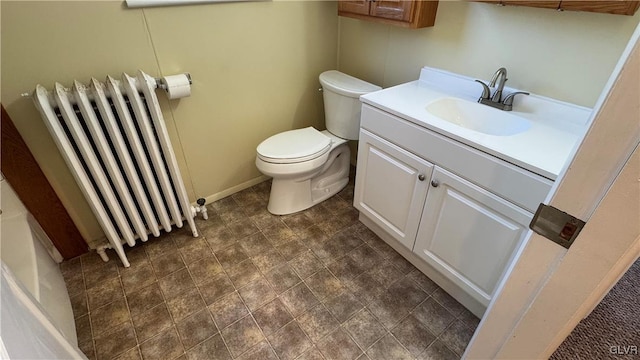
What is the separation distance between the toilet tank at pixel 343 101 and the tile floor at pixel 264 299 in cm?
61

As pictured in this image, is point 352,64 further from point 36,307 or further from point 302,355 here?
point 36,307

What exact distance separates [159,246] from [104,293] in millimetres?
337

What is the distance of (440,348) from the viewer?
→ 4.19 ft

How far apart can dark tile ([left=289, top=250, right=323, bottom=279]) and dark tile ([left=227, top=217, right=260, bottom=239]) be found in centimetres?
34

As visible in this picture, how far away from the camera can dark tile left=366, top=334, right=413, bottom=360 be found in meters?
1.25

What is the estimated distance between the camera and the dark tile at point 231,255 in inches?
65.4

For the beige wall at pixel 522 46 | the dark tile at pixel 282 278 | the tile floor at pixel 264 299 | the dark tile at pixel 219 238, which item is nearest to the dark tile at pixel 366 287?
the tile floor at pixel 264 299

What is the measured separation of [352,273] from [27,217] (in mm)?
1539

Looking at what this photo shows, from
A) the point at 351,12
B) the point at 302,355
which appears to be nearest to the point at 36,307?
the point at 302,355

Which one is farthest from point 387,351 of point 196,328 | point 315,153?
point 315,153

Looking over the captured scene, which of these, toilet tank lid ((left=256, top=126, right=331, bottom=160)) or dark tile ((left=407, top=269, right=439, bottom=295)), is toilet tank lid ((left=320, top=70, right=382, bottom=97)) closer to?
toilet tank lid ((left=256, top=126, right=331, bottom=160))

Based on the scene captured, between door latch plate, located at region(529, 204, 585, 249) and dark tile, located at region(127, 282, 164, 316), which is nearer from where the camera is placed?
door latch plate, located at region(529, 204, 585, 249)

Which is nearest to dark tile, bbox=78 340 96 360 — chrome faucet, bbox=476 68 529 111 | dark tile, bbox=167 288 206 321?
dark tile, bbox=167 288 206 321

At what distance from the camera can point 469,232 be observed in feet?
4.04
